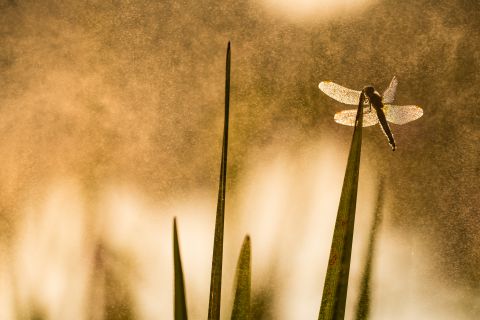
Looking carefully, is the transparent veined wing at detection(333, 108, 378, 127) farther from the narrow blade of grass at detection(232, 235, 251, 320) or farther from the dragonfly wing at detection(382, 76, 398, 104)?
the narrow blade of grass at detection(232, 235, 251, 320)

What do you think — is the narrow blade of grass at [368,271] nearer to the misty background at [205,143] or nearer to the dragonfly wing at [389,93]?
the misty background at [205,143]

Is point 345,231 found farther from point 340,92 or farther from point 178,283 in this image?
point 340,92

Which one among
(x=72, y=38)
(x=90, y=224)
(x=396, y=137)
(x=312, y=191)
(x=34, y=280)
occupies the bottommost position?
(x=34, y=280)

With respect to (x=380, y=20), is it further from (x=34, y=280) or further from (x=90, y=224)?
(x=34, y=280)

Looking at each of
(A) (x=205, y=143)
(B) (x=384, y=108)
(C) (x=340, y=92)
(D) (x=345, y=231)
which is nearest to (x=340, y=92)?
(C) (x=340, y=92)

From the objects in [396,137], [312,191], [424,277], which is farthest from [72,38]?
[424,277]

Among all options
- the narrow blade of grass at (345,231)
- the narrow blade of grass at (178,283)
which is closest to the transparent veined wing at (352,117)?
the narrow blade of grass at (345,231)
